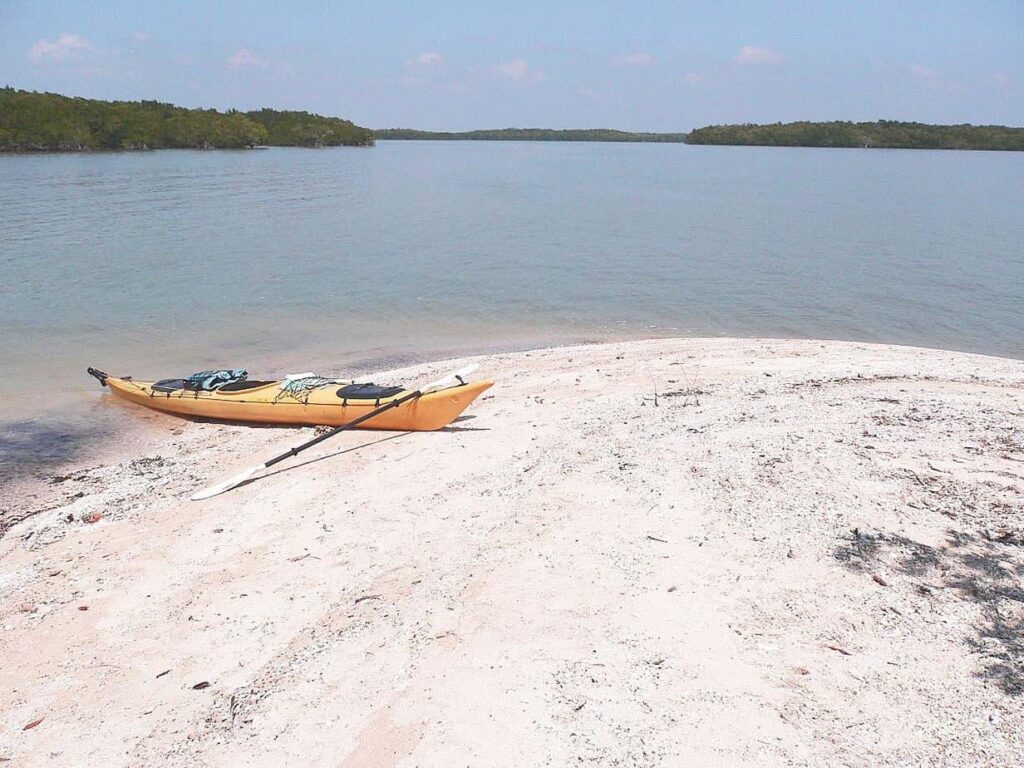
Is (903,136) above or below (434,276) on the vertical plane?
above

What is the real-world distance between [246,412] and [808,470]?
764cm

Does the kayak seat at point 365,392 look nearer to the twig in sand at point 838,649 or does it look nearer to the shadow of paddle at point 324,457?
the shadow of paddle at point 324,457

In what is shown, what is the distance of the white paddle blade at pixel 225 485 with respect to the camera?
7.92m

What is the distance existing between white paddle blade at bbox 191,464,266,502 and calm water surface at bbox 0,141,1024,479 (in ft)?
11.5

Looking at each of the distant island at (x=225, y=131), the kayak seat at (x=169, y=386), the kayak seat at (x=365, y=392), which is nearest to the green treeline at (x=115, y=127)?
the distant island at (x=225, y=131)

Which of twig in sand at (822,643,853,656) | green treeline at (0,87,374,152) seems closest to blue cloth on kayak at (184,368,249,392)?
twig in sand at (822,643,853,656)

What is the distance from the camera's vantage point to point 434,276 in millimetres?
21688

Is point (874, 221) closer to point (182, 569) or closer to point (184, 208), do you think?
point (184, 208)

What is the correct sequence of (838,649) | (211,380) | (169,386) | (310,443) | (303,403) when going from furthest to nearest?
(169,386) < (211,380) < (303,403) < (310,443) < (838,649)

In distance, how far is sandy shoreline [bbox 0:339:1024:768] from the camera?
3.89 metres

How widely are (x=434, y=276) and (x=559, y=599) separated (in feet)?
57.6

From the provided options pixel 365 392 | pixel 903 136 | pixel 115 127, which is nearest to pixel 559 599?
pixel 365 392

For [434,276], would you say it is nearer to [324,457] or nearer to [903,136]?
[324,457]

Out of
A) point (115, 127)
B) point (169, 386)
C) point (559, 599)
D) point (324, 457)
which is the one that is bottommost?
point (324, 457)
